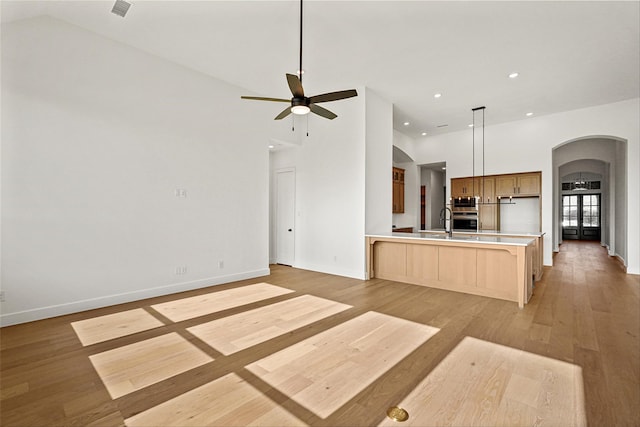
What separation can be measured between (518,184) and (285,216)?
5.97 meters

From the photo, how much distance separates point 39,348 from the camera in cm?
274

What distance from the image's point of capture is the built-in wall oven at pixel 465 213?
331 inches

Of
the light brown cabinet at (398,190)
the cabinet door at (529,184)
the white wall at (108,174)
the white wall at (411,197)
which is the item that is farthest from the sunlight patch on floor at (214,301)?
the cabinet door at (529,184)

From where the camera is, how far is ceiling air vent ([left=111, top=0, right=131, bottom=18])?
10.9ft

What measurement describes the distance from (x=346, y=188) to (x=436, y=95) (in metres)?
2.60

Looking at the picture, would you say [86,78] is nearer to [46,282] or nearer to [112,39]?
[112,39]

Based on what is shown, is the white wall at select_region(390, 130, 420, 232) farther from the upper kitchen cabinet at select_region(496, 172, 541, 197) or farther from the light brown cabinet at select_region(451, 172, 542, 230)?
the upper kitchen cabinet at select_region(496, 172, 541, 197)

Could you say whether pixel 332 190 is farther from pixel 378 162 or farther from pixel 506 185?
pixel 506 185

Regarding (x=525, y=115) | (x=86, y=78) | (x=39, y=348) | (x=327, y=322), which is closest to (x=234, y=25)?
(x=86, y=78)

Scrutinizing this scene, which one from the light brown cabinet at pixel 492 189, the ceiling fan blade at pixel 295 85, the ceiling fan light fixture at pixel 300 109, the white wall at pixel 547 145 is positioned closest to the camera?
the ceiling fan blade at pixel 295 85

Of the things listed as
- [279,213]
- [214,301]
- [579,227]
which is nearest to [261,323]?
[214,301]

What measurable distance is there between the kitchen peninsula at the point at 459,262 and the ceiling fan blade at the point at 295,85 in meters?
3.10

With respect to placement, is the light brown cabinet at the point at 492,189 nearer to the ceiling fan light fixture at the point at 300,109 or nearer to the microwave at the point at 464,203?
the microwave at the point at 464,203

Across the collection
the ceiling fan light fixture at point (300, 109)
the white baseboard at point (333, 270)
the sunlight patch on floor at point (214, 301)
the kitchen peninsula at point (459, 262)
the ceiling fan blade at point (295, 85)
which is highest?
the ceiling fan blade at point (295, 85)
